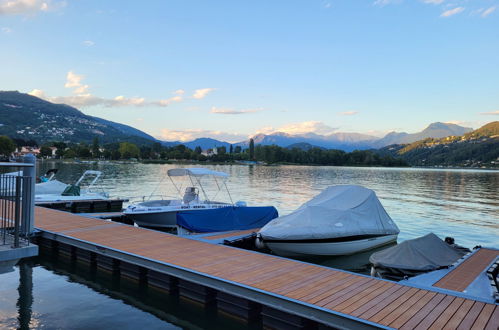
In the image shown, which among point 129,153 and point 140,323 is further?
point 129,153

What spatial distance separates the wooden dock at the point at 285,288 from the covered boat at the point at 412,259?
2.38 meters

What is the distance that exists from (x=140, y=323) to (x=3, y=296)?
13.7ft

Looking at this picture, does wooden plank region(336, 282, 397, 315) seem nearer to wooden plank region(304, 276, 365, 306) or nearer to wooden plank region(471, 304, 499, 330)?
wooden plank region(304, 276, 365, 306)

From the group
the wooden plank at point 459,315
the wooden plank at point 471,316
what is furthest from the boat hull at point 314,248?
the wooden plank at point 471,316

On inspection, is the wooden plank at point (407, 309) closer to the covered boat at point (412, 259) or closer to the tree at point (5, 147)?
the covered boat at point (412, 259)

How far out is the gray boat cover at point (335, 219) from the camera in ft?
46.4

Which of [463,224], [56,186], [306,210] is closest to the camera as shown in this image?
[306,210]

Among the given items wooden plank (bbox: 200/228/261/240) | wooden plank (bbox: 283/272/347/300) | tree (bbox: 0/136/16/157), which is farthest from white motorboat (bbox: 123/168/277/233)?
tree (bbox: 0/136/16/157)

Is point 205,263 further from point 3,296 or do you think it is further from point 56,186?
point 56,186

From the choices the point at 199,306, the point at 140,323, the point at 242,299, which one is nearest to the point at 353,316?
the point at 242,299

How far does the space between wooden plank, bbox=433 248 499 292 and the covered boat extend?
42cm

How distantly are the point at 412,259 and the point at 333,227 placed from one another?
3646 mm

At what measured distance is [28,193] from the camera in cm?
792

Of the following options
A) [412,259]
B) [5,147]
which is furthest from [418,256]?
[5,147]
